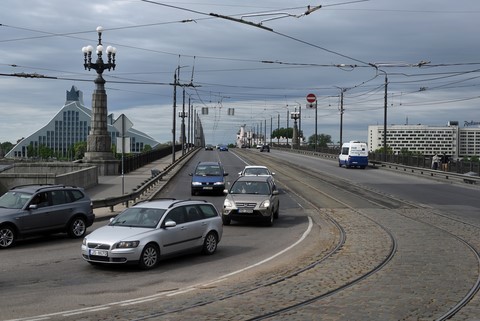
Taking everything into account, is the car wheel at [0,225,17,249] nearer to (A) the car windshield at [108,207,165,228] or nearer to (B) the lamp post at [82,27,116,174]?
(A) the car windshield at [108,207,165,228]

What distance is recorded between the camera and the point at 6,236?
47.4 feet

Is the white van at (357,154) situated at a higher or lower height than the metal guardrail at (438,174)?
higher

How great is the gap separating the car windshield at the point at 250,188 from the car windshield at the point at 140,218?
7708mm

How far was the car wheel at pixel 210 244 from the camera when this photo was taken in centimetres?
1375

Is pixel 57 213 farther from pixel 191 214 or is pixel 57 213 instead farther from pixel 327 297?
pixel 327 297

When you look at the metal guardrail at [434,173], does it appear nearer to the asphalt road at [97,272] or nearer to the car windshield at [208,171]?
the car windshield at [208,171]

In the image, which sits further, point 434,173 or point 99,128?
point 434,173

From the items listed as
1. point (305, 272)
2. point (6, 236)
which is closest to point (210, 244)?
point (305, 272)

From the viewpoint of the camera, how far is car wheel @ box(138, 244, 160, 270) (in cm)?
1173

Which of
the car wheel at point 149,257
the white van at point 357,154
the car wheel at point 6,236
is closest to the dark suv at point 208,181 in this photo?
the car wheel at point 6,236

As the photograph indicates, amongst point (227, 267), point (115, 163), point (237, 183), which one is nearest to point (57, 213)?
point (227, 267)

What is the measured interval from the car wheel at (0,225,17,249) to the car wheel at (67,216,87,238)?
2019mm

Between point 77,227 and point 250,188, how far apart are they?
6.60 metres

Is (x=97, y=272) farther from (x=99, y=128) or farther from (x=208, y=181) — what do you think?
(x=99, y=128)
